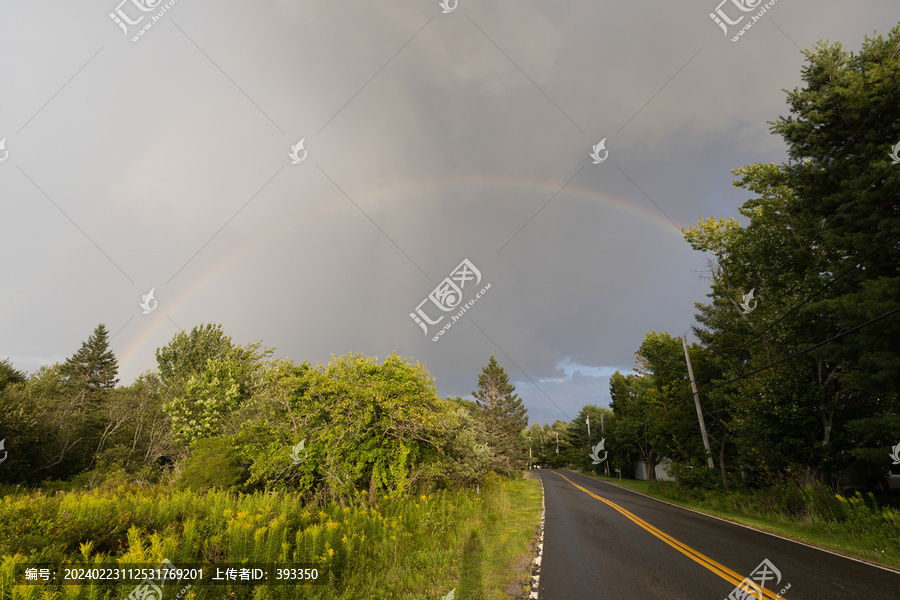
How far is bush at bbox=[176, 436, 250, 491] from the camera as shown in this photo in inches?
451

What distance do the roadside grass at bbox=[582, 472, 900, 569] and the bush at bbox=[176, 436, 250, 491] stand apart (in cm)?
1789

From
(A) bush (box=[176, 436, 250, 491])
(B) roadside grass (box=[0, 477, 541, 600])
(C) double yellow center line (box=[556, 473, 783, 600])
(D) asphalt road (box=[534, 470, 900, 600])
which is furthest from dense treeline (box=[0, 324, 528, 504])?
(C) double yellow center line (box=[556, 473, 783, 600])

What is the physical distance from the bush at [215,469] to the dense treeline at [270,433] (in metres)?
0.03

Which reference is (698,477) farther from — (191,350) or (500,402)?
(191,350)

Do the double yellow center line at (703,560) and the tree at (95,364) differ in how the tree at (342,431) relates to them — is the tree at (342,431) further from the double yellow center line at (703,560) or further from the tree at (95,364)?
the tree at (95,364)

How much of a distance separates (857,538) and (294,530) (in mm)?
16205

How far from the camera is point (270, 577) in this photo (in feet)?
18.4

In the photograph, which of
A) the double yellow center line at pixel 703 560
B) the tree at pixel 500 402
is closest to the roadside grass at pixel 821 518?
the double yellow center line at pixel 703 560

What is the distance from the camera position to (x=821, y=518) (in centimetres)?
1338

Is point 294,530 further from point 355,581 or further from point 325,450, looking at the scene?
point 325,450

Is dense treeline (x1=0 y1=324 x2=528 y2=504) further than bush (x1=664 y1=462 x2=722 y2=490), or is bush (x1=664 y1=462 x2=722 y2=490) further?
bush (x1=664 y1=462 x2=722 y2=490)

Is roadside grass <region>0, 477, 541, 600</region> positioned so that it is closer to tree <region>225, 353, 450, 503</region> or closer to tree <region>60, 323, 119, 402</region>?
tree <region>225, 353, 450, 503</region>

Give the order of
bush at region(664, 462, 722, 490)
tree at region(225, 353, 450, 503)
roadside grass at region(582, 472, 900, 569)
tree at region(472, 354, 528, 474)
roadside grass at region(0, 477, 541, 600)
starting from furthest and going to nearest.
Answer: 1. tree at region(472, 354, 528, 474)
2. bush at region(664, 462, 722, 490)
3. tree at region(225, 353, 450, 503)
4. roadside grass at region(582, 472, 900, 569)
5. roadside grass at region(0, 477, 541, 600)

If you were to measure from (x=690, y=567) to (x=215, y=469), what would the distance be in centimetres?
1357
